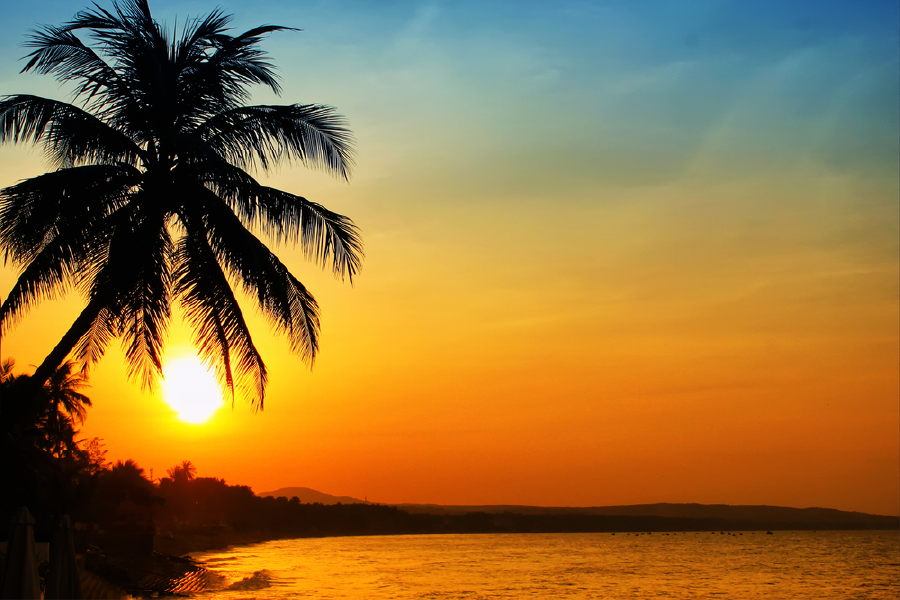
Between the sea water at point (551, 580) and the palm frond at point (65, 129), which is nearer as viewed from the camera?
the palm frond at point (65, 129)

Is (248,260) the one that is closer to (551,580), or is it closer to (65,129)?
(65,129)

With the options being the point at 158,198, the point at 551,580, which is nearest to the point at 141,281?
the point at 158,198

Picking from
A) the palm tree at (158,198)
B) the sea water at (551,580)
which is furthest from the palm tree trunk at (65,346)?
the sea water at (551,580)

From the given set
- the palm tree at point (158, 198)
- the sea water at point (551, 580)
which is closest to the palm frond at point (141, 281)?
the palm tree at point (158, 198)

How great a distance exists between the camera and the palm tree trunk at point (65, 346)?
9.50 m

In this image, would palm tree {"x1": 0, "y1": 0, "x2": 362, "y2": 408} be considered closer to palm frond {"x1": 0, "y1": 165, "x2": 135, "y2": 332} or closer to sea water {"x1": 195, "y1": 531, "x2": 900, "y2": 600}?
palm frond {"x1": 0, "y1": 165, "x2": 135, "y2": 332}

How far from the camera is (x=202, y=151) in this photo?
372 inches

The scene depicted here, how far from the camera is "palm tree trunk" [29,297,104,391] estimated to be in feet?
31.2

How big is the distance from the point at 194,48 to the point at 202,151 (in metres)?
2.58

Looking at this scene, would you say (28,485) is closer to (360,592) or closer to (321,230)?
(321,230)

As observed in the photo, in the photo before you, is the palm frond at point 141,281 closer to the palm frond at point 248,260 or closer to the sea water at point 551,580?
the palm frond at point 248,260

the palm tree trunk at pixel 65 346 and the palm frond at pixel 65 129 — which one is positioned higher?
the palm frond at pixel 65 129

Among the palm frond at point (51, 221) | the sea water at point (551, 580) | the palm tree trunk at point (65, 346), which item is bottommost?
the sea water at point (551, 580)

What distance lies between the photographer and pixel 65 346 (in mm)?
9633
